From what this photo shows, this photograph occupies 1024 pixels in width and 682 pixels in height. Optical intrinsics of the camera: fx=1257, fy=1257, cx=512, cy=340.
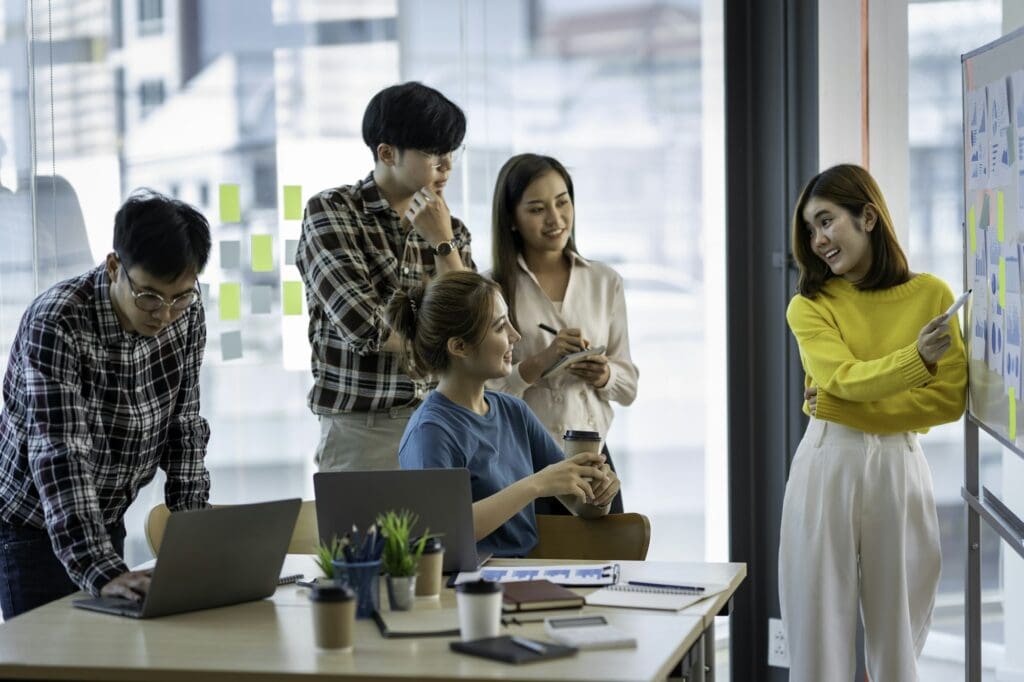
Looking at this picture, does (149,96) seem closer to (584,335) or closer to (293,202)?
(293,202)

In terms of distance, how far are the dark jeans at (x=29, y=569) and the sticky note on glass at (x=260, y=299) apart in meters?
1.64

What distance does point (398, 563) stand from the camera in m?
2.13

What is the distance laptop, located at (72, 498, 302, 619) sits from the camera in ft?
6.91

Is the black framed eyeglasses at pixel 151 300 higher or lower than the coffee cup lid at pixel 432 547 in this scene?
higher

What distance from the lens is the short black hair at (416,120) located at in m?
3.09

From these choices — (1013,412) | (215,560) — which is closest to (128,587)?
(215,560)

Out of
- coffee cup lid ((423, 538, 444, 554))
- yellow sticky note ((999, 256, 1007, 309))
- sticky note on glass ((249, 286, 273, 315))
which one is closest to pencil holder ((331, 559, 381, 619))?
coffee cup lid ((423, 538, 444, 554))

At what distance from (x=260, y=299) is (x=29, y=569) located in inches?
A: 66.0

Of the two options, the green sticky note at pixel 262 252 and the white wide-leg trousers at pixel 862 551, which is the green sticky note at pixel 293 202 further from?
the white wide-leg trousers at pixel 862 551

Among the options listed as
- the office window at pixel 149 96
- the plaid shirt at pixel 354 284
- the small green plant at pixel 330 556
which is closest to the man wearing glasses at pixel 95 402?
the small green plant at pixel 330 556

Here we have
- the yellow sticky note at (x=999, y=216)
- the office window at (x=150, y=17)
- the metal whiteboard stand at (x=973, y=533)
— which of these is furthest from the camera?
the office window at (x=150, y=17)

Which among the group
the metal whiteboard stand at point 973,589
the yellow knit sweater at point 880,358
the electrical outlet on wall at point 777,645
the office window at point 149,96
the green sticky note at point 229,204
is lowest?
the electrical outlet on wall at point 777,645

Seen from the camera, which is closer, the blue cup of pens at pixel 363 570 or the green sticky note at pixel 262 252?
the blue cup of pens at pixel 363 570

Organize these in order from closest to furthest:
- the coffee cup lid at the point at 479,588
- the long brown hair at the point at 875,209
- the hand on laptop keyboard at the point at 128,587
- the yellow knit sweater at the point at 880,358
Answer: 1. the coffee cup lid at the point at 479,588
2. the hand on laptop keyboard at the point at 128,587
3. the yellow knit sweater at the point at 880,358
4. the long brown hair at the point at 875,209
